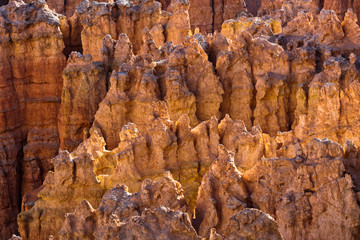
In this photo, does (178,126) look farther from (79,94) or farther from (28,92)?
(28,92)

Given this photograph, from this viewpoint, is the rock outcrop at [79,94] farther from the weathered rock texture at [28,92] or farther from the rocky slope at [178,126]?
the weathered rock texture at [28,92]

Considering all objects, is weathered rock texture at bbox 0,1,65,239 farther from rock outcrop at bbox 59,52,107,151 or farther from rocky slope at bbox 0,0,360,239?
rock outcrop at bbox 59,52,107,151

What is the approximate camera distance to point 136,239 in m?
7.25

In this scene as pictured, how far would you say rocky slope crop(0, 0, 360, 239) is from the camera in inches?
334

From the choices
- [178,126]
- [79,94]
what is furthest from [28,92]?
[178,126]

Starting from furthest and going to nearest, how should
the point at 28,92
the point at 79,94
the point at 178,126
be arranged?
the point at 28,92
the point at 79,94
the point at 178,126

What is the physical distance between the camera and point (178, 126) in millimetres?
13570

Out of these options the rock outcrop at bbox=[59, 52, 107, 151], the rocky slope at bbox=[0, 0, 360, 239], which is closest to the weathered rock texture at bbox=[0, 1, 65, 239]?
the rocky slope at bbox=[0, 0, 360, 239]

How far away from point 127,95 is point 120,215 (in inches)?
333

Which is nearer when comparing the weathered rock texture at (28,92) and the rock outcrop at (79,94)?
the rock outcrop at (79,94)

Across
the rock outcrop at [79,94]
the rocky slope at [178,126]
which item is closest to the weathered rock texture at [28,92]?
the rocky slope at [178,126]

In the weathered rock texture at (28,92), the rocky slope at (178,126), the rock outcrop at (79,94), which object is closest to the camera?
the rocky slope at (178,126)

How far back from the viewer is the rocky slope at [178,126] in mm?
8477

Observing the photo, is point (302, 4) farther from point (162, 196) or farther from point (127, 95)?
point (162, 196)
